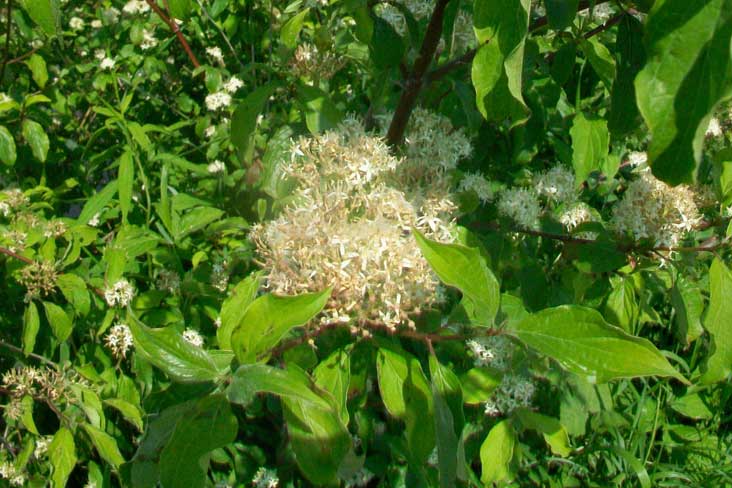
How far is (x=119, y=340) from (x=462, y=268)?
1.12 m

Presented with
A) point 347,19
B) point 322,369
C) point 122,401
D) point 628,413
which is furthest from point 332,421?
point 628,413

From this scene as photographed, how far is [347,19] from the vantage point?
196cm

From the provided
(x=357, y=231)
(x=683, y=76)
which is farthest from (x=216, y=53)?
(x=683, y=76)

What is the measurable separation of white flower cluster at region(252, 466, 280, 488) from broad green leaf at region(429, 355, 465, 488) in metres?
0.88

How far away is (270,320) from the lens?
703 mm

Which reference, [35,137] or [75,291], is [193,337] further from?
[35,137]

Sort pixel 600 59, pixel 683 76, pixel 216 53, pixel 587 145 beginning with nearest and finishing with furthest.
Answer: pixel 683 76, pixel 600 59, pixel 587 145, pixel 216 53

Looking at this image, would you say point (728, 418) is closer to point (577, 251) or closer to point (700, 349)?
point (700, 349)

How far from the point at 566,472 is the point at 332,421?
1.53 m

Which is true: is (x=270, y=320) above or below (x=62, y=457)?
above

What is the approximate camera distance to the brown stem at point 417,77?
93cm

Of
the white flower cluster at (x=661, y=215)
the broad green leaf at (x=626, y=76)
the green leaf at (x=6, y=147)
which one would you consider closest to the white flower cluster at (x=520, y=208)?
the white flower cluster at (x=661, y=215)

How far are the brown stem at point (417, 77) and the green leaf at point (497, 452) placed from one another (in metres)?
0.60

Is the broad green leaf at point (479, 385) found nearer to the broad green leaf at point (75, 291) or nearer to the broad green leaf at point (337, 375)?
the broad green leaf at point (337, 375)
